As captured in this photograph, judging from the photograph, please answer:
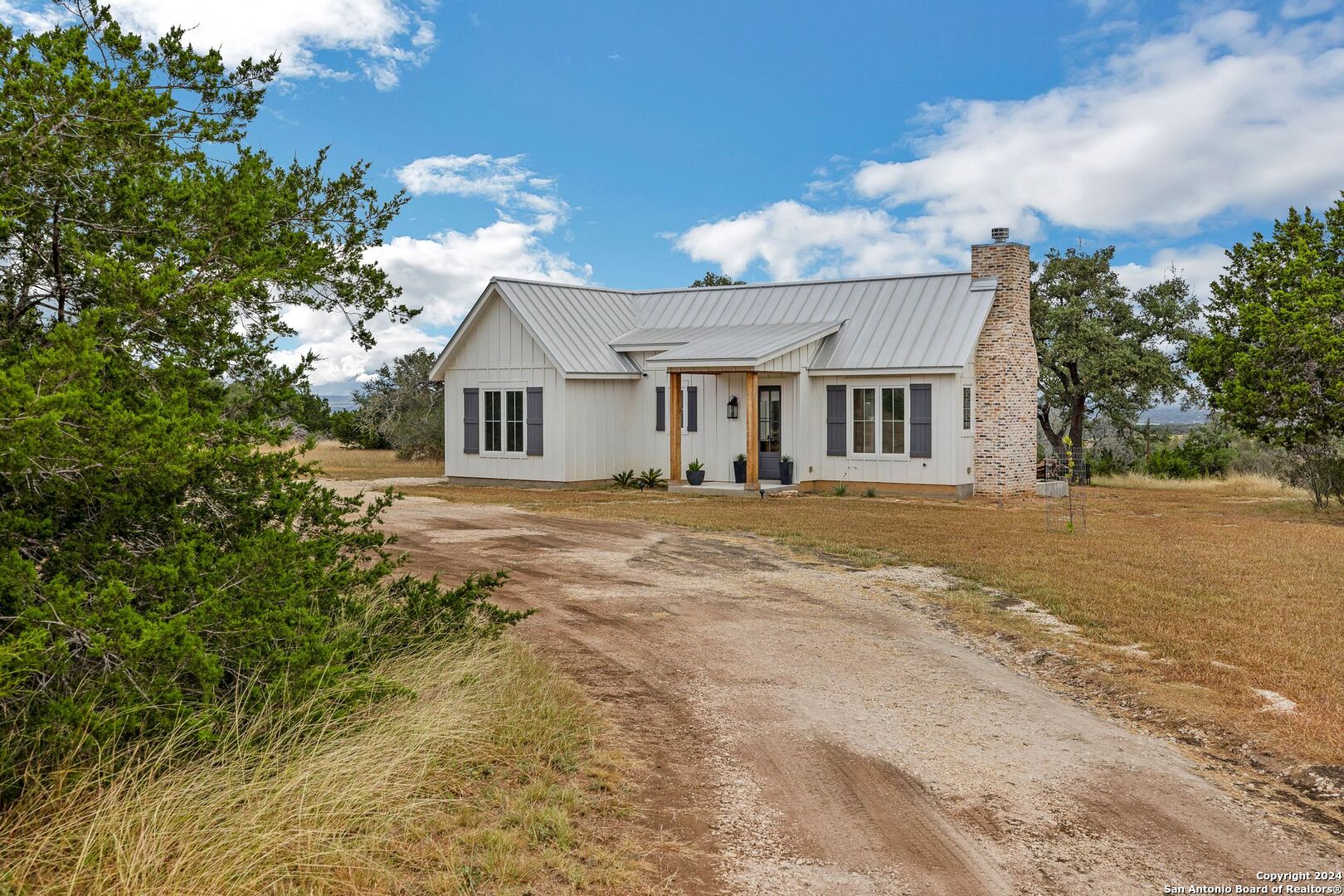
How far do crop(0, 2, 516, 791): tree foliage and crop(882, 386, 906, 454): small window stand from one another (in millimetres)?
16684

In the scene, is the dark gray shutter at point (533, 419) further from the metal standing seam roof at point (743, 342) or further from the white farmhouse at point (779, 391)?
the metal standing seam roof at point (743, 342)

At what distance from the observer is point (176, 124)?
5496 mm

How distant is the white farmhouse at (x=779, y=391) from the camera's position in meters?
21.1

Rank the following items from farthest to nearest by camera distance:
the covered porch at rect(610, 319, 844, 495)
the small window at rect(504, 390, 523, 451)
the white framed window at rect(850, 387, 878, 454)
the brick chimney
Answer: the small window at rect(504, 390, 523, 451)
the brick chimney
the white framed window at rect(850, 387, 878, 454)
the covered porch at rect(610, 319, 844, 495)

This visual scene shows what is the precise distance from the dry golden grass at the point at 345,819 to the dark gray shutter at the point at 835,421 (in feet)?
55.6

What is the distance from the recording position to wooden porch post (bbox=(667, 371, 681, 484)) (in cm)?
2173

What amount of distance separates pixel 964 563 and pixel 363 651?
7.93 m

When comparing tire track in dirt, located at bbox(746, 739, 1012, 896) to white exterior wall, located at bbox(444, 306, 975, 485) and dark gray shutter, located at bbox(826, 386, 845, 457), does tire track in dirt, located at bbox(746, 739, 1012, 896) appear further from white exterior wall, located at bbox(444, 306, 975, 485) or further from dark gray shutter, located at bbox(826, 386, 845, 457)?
dark gray shutter, located at bbox(826, 386, 845, 457)

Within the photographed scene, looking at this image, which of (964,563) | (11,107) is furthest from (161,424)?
(964,563)

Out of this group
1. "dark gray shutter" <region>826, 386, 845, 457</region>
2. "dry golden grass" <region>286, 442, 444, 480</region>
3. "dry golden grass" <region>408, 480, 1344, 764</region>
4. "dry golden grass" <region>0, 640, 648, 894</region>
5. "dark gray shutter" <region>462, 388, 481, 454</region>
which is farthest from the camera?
"dry golden grass" <region>286, 442, 444, 480</region>

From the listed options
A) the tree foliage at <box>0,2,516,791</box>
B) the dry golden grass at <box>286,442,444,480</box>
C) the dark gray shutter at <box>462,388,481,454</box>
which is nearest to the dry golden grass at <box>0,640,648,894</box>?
the tree foliage at <box>0,2,516,791</box>

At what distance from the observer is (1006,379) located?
2192 cm

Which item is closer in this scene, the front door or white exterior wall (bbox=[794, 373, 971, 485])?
white exterior wall (bbox=[794, 373, 971, 485])

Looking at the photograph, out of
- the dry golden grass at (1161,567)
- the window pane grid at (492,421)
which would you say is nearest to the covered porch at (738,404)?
the dry golden grass at (1161,567)
